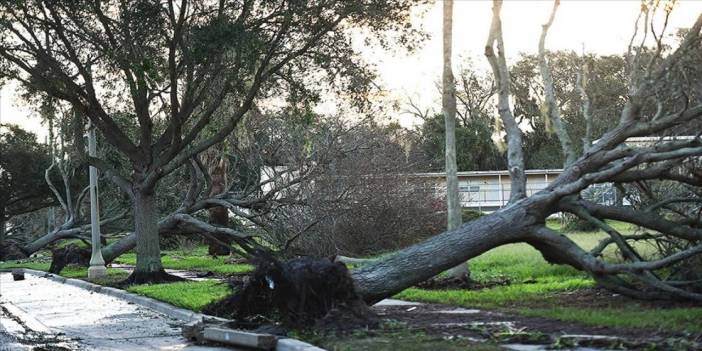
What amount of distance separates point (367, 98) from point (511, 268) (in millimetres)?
5701

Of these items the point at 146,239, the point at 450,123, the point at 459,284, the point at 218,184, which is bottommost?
the point at 459,284

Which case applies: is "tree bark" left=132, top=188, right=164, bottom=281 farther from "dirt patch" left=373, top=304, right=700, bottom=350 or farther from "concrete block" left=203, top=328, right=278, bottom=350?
"concrete block" left=203, top=328, right=278, bottom=350

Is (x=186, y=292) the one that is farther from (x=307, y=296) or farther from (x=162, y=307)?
(x=307, y=296)

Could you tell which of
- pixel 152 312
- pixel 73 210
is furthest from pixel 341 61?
pixel 73 210

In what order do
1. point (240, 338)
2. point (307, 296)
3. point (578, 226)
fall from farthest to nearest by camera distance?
point (578, 226), point (307, 296), point (240, 338)

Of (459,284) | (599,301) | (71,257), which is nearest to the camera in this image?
(599,301)

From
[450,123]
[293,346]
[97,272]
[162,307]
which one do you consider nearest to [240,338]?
[293,346]

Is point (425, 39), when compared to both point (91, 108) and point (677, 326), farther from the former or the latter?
point (677, 326)

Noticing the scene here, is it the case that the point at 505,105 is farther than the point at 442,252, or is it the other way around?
the point at 505,105

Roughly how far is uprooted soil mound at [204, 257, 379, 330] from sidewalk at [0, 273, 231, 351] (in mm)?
1128

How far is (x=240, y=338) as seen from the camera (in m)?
10.5

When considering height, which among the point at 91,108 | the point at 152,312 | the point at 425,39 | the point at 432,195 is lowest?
the point at 152,312

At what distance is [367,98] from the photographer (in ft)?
70.4

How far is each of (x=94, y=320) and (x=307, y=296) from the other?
5.78 metres
